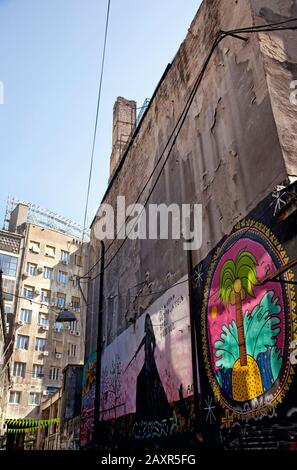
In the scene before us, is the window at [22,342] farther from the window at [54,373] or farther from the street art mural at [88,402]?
the street art mural at [88,402]

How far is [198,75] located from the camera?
27.3ft

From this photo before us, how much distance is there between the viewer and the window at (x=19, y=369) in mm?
28141

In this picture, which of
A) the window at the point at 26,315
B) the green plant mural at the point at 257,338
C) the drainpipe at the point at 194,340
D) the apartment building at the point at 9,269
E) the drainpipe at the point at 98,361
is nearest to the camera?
the green plant mural at the point at 257,338

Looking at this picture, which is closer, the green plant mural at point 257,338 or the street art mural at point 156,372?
the green plant mural at point 257,338

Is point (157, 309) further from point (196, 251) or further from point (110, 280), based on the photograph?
point (110, 280)

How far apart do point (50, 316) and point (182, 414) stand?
2607cm

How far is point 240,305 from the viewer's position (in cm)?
570

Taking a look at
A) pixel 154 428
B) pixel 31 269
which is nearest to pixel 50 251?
pixel 31 269

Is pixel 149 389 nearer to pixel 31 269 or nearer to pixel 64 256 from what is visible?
pixel 31 269

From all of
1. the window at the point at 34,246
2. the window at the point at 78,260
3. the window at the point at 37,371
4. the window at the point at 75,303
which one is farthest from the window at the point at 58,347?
the window at the point at 34,246

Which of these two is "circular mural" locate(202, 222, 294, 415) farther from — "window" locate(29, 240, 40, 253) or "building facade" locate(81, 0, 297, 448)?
"window" locate(29, 240, 40, 253)

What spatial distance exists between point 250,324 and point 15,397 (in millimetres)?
26862

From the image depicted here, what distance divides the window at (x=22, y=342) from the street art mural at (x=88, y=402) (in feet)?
56.0

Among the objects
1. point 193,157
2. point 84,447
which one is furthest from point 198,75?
point 84,447
